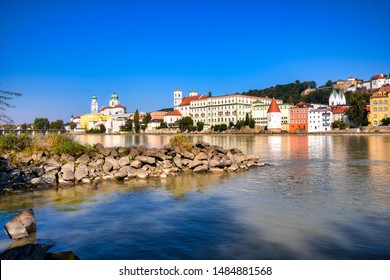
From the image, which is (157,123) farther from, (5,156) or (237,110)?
(5,156)

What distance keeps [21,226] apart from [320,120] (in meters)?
116

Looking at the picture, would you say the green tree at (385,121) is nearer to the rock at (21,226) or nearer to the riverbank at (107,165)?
the riverbank at (107,165)

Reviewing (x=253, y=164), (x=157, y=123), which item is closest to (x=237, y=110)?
(x=157, y=123)

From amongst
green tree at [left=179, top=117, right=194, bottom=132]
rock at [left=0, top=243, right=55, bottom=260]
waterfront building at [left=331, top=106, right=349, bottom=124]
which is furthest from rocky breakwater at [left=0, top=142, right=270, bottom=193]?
green tree at [left=179, top=117, right=194, bottom=132]

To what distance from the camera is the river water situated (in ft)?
23.6

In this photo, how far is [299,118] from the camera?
4739 inches

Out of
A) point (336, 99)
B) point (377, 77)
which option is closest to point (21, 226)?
point (336, 99)

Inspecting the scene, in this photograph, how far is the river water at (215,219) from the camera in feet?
23.6

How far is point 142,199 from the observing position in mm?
12086

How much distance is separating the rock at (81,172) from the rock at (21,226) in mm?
7032

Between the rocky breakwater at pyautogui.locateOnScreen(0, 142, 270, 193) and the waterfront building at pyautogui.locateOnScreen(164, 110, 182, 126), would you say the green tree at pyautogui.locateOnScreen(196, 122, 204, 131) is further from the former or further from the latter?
the rocky breakwater at pyautogui.locateOnScreen(0, 142, 270, 193)

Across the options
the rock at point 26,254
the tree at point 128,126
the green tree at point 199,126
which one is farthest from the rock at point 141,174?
the tree at point 128,126

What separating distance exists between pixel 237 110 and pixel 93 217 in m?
129

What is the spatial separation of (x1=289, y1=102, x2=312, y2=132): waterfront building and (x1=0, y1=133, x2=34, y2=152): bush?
107 meters
